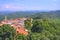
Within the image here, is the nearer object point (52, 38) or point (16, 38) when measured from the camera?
point (52, 38)

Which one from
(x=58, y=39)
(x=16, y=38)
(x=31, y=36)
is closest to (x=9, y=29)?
(x=16, y=38)

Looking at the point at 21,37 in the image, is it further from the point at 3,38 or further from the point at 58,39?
the point at 58,39

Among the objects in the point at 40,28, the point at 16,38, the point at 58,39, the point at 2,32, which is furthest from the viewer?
the point at 40,28

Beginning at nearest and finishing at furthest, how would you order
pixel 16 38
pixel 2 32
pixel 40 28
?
pixel 16 38, pixel 2 32, pixel 40 28

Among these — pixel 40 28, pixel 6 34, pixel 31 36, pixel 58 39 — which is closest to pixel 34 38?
pixel 31 36

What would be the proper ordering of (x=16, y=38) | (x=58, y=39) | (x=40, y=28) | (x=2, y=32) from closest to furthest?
(x=58, y=39), (x=16, y=38), (x=2, y=32), (x=40, y=28)

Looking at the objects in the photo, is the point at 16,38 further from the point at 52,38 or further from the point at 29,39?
the point at 52,38

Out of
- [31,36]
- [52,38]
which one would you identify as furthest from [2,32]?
[52,38]

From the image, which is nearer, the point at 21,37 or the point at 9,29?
the point at 21,37

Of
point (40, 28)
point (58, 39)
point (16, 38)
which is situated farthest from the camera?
point (40, 28)
